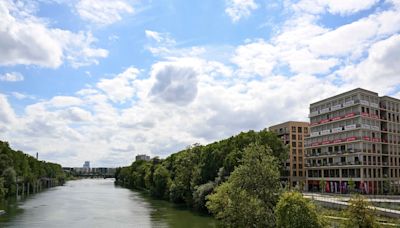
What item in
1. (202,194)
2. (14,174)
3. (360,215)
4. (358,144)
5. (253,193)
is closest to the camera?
(360,215)

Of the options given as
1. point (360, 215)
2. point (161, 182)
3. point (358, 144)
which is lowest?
point (360, 215)

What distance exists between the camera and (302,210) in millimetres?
34781

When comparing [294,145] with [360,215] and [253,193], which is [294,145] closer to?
[253,193]

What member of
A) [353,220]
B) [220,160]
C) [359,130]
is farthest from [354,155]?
[353,220]

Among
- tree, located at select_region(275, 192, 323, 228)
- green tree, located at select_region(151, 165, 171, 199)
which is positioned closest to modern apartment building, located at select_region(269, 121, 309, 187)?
green tree, located at select_region(151, 165, 171, 199)

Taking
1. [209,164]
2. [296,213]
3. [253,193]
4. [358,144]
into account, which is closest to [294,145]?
[358,144]

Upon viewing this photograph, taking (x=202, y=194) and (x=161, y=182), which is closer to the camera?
(x=202, y=194)

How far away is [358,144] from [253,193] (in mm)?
65346

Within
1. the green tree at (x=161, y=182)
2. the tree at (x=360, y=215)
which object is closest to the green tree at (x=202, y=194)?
the green tree at (x=161, y=182)

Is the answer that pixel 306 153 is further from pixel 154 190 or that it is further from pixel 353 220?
pixel 353 220

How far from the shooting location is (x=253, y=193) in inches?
1716

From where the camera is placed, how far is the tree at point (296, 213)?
34.4 meters

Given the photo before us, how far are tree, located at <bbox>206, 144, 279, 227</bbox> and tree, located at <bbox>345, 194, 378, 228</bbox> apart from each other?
9.84 metres

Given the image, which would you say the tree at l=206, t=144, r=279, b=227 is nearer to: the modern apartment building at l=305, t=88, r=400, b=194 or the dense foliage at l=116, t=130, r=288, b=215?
the dense foliage at l=116, t=130, r=288, b=215
